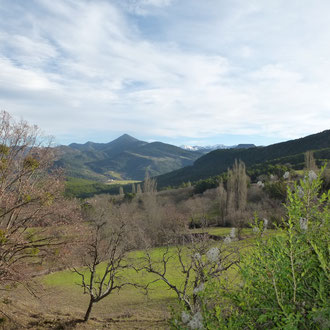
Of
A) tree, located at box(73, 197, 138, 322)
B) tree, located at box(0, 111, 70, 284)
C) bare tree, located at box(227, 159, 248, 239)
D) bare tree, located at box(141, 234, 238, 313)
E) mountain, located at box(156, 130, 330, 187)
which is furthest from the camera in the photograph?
mountain, located at box(156, 130, 330, 187)

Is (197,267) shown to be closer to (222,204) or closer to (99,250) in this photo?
(99,250)

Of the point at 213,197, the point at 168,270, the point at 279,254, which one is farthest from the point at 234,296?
the point at 213,197

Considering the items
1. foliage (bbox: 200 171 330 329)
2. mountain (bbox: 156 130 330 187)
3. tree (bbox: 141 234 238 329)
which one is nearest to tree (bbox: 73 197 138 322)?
tree (bbox: 141 234 238 329)

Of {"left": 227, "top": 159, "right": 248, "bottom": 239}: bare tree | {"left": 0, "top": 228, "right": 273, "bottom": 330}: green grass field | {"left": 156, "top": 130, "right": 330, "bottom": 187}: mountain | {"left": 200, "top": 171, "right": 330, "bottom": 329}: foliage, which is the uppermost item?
{"left": 156, "top": 130, "right": 330, "bottom": 187}: mountain

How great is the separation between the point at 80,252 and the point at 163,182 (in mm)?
156202

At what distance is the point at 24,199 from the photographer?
12.1 meters

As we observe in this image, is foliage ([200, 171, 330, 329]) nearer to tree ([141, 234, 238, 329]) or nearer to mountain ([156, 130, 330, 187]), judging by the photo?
tree ([141, 234, 238, 329])

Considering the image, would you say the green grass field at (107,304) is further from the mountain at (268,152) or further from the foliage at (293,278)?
the mountain at (268,152)

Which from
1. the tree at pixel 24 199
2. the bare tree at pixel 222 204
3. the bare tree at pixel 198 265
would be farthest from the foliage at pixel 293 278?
the bare tree at pixel 222 204

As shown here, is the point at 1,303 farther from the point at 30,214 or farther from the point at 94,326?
the point at 30,214

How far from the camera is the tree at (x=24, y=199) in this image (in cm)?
1189

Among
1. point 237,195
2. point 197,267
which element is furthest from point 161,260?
point 237,195

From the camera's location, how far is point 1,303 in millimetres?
17422

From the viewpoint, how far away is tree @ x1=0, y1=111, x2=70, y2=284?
11.9m
